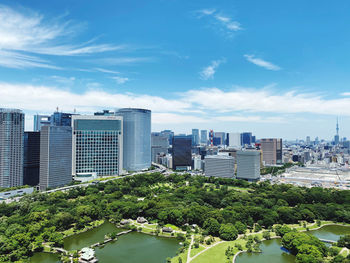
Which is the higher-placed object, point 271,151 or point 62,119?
point 62,119

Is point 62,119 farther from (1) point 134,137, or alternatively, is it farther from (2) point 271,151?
(2) point 271,151

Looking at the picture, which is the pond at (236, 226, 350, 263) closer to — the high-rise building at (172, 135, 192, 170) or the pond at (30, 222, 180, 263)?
the pond at (30, 222, 180, 263)

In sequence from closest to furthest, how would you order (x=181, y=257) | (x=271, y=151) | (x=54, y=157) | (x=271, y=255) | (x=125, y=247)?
(x=181, y=257)
(x=271, y=255)
(x=125, y=247)
(x=54, y=157)
(x=271, y=151)

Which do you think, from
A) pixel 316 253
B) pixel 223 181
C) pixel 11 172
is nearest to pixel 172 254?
pixel 316 253

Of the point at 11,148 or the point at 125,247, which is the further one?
the point at 11,148

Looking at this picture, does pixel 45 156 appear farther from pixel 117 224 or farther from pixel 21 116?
pixel 117 224

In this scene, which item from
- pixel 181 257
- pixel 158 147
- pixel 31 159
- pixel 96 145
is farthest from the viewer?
pixel 158 147

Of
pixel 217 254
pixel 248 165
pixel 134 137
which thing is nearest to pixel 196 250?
pixel 217 254

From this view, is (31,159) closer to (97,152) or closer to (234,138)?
(97,152)


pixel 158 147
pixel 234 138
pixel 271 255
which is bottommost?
pixel 271 255
